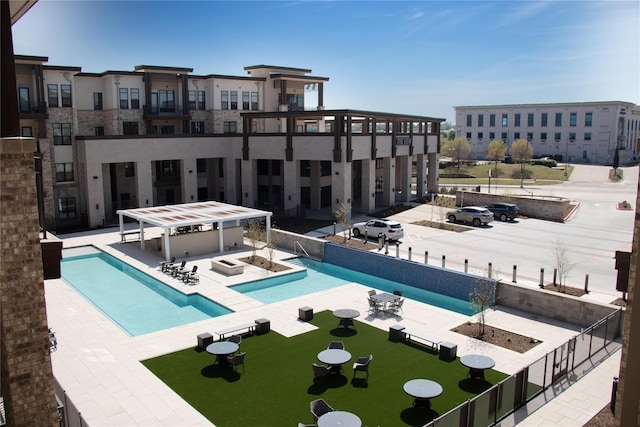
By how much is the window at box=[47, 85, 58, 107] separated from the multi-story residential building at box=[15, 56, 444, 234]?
81mm

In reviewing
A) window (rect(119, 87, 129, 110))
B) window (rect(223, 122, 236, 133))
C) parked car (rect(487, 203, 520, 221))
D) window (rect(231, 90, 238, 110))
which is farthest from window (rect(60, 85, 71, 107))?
parked car (rect(487, 203, 520, 221))

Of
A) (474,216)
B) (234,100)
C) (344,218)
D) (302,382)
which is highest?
(234,100)

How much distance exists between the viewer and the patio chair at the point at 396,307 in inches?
955

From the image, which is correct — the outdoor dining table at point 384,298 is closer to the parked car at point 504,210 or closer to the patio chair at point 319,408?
the patio chair at point 319,408

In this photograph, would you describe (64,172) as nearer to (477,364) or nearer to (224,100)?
(224,100)

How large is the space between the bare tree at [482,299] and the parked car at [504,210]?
901 inches

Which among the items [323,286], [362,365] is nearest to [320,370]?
[362,365]

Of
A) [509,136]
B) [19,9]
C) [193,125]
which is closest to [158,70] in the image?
[193,125]

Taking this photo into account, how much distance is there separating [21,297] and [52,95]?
1549 inches

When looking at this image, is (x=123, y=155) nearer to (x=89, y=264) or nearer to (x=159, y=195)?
(x=159, y=195)

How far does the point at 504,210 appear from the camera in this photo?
46844mm

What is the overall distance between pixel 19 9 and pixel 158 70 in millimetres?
42960

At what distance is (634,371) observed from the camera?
9.28 meters

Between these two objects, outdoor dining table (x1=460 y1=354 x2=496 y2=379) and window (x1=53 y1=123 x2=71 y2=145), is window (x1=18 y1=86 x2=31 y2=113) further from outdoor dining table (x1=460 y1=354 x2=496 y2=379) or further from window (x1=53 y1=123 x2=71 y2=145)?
outdoor dining table (x1=460 y1=354 x2=496 y2=379)
